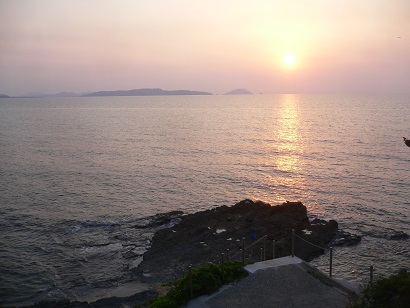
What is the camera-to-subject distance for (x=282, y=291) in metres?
15.7

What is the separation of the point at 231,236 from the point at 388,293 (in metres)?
17.3

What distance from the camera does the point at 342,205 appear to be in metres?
38.6

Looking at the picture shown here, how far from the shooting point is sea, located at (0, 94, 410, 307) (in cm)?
2559

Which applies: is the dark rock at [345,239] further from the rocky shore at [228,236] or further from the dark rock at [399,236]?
the dark rock at [399,236]

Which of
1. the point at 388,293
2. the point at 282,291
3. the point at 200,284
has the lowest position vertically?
the point at 282,291

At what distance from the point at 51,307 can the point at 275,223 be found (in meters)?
17.4

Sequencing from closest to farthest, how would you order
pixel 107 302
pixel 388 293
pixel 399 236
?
pixel 388 293, pixel 107 302, pixel 399 236

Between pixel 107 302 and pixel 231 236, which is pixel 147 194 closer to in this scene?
pixel 231 236

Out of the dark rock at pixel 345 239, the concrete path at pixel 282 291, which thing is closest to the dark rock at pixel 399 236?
the dark rock at pixel 345 239

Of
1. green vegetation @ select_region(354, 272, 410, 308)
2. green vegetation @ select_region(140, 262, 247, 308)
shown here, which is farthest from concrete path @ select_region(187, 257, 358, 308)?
green vegetation @ select_region(354, 272, 410, 308)

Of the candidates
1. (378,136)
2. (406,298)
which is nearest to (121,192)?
(406,298)

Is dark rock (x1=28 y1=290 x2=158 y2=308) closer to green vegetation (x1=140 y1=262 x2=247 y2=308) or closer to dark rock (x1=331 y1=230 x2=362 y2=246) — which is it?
green vegetation (x1=140 y1=262 x2=247 y2=308)

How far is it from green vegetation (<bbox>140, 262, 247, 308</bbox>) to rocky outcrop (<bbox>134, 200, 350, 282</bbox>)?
Result: 621cm

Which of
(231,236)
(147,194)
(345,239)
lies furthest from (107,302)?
(147,194)
